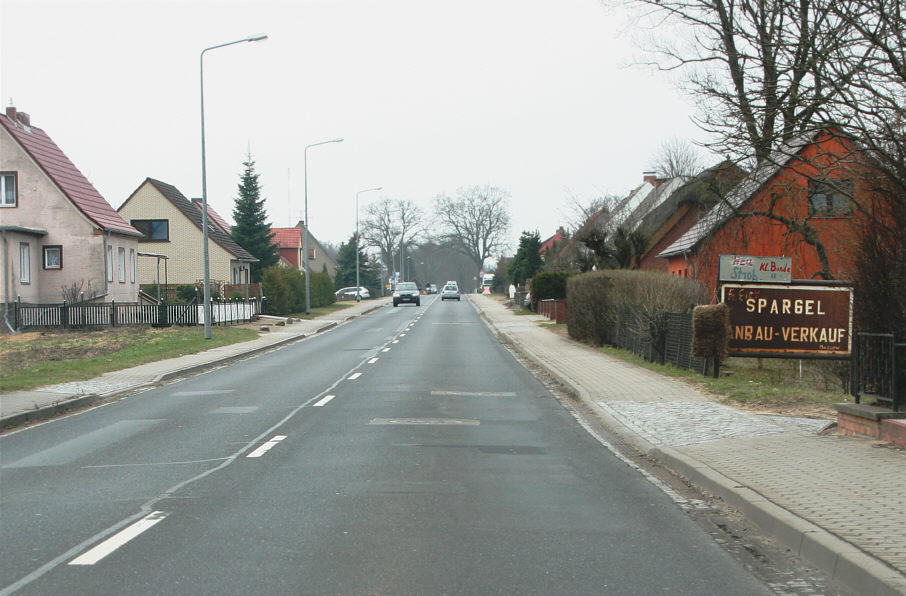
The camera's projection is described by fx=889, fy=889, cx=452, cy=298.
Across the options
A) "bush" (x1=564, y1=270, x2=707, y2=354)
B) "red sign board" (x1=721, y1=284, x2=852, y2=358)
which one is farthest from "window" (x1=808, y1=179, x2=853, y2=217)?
"bush" (x1=564, y1=270, x2=707, y2=354)

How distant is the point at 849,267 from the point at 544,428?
4.35 m

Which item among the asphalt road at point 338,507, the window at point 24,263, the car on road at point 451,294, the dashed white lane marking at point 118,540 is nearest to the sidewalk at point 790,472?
the asphalt road at point 338,507

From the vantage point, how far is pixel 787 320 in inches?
555

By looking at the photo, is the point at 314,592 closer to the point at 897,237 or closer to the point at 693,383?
the point at 897,237

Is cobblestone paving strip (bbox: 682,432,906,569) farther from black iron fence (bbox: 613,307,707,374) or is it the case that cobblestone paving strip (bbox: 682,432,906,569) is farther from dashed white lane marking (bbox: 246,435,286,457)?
black iron fence (bbox: 613,307,707,374)

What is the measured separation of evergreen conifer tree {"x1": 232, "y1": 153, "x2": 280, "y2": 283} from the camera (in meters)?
64.6

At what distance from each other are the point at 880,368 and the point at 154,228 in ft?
182

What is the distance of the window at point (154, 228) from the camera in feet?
193

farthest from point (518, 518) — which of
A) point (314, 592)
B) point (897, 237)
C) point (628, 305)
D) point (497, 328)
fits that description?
point (497, 328)

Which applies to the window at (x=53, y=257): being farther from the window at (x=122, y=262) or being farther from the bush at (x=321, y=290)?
the bush at (x=321, y=290)

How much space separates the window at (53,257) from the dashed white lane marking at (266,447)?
32.9m

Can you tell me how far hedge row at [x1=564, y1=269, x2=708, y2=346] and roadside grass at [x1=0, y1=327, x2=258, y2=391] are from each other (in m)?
11.2

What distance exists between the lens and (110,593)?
16.0 ft

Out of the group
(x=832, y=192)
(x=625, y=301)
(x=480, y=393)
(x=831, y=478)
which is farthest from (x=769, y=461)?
(x=625, y=301)
